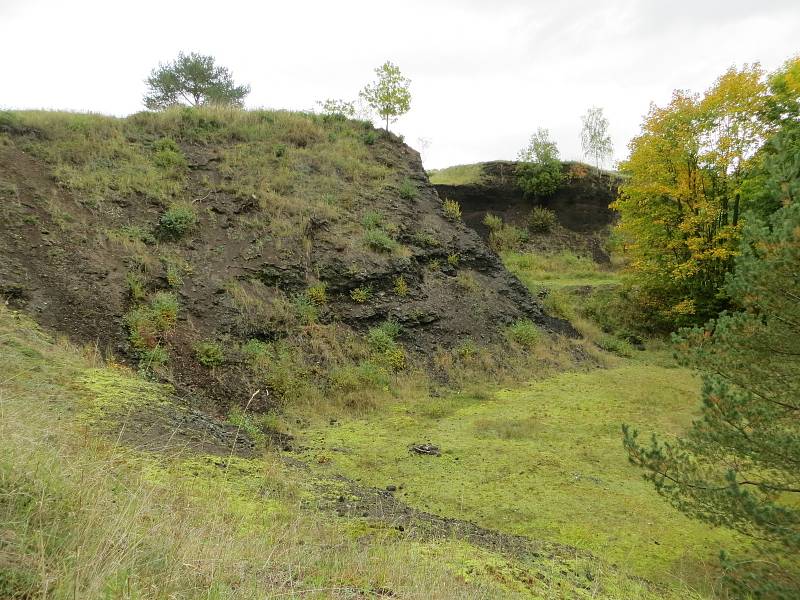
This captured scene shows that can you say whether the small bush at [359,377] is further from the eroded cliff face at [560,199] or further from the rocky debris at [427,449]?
the eroded cliff face at [560,199]

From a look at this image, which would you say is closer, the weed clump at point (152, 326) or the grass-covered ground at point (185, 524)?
the grass-covered ground at point (185, 524)

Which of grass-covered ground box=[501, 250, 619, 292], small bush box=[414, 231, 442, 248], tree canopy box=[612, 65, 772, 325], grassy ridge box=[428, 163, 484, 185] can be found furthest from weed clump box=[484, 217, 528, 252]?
small bush box=[414, 231, 442, 248]

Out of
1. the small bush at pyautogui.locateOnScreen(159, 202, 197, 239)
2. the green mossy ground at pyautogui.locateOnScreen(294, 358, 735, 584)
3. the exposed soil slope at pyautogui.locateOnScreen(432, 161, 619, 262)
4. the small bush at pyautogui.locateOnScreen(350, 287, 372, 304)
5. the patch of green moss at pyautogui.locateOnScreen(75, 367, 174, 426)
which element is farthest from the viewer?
the exposed soil slope at pyautogui.locateOnScreen(432, 161, 619, 262)

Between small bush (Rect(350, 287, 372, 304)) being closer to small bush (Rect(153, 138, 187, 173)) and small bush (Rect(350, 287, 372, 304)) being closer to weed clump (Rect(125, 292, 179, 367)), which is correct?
weed clump (Rect(125, 292, 179, 367))

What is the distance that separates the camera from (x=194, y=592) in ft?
8.43

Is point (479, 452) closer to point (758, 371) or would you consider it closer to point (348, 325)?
point (758, 371)

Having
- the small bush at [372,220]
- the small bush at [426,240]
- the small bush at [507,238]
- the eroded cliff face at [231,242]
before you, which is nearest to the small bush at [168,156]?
the eroded cliff face at [231,242]

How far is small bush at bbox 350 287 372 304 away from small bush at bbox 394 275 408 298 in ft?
3.51

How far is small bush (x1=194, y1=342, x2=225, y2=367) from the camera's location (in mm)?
11031

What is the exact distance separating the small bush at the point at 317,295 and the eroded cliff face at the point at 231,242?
1.7 inches

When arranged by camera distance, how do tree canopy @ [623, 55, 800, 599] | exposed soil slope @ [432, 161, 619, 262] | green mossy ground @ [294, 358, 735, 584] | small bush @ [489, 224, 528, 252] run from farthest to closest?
exposed soil slope @ [432, 161, 619, 262] < small bush @ [489, 224, 528, 252] < green mossy ground @ [294, 358, 735, 584] < tree canopy @ [623, 55, 800, 599]

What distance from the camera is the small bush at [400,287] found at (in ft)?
51.4

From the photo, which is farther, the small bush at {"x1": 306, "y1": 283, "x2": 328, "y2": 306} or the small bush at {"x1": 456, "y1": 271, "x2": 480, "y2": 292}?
the small bush at {"x1": 456, "y1": 271, "x2": 480, "y2": 292}

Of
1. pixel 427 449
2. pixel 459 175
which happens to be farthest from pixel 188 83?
pixel 427 449
